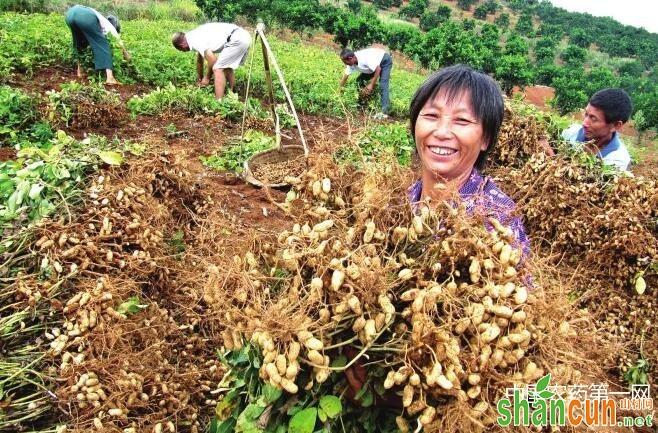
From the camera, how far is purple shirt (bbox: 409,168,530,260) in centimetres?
140

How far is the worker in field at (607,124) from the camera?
12.5ft

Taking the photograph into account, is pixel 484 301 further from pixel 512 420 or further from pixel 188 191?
pixel 188 191

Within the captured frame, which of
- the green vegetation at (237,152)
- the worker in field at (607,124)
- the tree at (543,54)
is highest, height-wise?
the worker in field at (607,124)

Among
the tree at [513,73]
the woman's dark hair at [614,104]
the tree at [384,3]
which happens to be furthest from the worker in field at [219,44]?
the tree at [384,3]

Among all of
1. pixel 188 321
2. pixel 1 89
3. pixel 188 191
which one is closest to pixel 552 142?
pixel 188 191

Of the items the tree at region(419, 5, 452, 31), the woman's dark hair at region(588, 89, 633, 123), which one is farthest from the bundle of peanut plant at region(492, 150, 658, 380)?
the tree at region(419, 5, 452, 31)

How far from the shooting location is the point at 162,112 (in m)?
6.96

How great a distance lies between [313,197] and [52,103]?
558cm

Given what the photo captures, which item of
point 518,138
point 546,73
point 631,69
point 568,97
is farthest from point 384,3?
point 518,138

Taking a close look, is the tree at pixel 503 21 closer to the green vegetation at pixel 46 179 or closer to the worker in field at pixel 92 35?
the worker in field at pixel 92 35

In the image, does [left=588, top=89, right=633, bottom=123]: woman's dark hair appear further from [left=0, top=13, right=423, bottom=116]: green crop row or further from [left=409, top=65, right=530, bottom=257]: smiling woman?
[left=0, top=13, right=423, bottom=116]: green crop row

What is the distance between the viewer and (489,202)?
1633mm

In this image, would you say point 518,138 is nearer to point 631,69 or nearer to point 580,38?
point 631,69

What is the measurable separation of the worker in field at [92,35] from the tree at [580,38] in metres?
44.2
